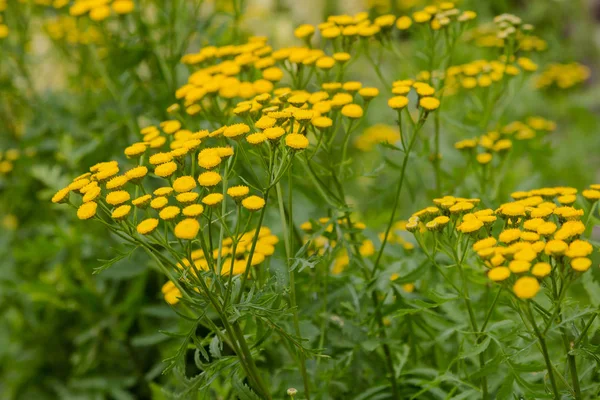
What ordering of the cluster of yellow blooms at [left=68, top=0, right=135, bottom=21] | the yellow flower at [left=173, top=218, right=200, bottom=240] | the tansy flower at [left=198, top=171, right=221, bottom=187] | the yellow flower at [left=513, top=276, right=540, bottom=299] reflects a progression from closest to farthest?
the yellow flower at [left=513, top=276, right=540, bottom=299]
the yellow flower at [left=173, top=218, right=200, bottom=240]
the tansy flower at [left=198, top=171, right=221, bottom=187]
the cluster of yellow blooms at [left=68, top=0, right=135, bottom=21]

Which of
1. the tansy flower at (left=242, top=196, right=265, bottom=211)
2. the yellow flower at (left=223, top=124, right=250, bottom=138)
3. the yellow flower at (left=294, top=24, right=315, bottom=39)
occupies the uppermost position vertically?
the yellow flower at (left=294, top=24, right=315, bottom=39)

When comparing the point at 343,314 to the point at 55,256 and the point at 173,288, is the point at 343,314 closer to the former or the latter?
the point at 173,288

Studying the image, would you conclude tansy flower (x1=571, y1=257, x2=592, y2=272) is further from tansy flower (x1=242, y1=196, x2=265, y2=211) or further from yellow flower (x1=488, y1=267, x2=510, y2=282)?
tansy flower (x1=242, y1=196, x2=265, y2=211)

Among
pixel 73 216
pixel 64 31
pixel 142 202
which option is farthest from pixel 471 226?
pixel 64 31

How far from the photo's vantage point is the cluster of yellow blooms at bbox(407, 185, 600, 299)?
1308 millimetres

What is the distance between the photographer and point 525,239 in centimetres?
140

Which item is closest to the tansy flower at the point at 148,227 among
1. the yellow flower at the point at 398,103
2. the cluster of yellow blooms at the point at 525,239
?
the cluster of yellow blooms at the point at 525,239

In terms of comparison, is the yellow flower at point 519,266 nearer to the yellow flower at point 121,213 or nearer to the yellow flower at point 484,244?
the yellow flower at point 484,244

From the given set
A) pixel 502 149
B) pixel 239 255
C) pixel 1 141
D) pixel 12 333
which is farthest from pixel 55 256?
pixel 502 149

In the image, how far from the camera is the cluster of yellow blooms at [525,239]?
131 centimetres

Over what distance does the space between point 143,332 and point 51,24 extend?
6.07ft

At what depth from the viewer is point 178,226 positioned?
4.66 feet

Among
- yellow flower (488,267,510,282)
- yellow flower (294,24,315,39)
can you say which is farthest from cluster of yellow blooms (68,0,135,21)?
yellow flower (488,267,510,282)

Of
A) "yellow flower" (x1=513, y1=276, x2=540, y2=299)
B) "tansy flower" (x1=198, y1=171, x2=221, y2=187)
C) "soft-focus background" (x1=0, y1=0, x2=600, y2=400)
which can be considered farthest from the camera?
"soft-focus background" (x1=0, y1=0, x2=600, y2=400)
